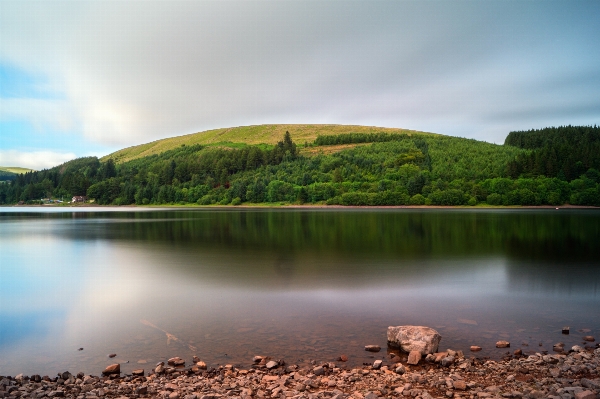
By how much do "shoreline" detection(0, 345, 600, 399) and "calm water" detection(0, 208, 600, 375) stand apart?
739 mm

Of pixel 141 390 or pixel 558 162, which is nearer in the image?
pixel 141 390

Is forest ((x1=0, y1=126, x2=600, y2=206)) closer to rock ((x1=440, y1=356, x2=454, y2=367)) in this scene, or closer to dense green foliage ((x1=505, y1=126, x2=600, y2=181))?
dense green foliage ((x1=505, y1=126, x2=600, y2=181))

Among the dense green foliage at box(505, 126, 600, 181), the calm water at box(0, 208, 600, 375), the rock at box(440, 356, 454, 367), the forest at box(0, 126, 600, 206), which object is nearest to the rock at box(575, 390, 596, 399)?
the rock at box(440, 356, 454, 367)

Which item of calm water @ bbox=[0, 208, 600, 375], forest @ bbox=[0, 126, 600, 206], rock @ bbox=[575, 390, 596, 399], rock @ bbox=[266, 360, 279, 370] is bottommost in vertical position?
calm water @ bbox=[0, 208, 600, 375]

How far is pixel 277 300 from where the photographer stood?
56.3 feet

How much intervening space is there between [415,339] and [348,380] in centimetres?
269

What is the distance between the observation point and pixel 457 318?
1445 centimetres

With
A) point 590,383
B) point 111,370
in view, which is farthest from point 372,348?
point 111,370

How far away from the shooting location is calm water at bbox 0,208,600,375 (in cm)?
1195

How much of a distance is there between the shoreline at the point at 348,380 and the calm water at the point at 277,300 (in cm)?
74

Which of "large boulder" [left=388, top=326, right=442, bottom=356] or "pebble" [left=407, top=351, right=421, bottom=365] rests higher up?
"large boulder" [left=388, top=326, right=442, bottom=356]

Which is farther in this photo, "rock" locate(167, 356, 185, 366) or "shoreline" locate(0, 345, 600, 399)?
"rock" locate(167, 356, 185, 366)

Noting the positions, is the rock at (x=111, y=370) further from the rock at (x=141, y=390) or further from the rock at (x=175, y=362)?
the rock at (x=141, y=390)

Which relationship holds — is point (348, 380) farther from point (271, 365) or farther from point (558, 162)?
point (558, 162)
